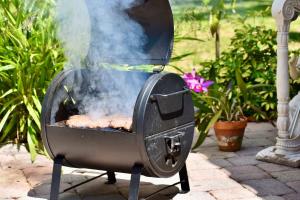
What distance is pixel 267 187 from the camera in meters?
3.61

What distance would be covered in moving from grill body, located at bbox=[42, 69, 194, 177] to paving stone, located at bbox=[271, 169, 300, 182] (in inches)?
30.2

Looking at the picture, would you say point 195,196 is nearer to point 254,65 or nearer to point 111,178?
point 111,178

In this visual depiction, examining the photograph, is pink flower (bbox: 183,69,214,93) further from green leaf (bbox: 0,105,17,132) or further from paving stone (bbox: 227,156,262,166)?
green leaf (bbox: 0,105,17,132)

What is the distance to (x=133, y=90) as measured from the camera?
3514 mm

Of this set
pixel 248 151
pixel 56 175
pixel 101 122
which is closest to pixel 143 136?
pixel 101 122

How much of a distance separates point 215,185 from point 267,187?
322 millimetres

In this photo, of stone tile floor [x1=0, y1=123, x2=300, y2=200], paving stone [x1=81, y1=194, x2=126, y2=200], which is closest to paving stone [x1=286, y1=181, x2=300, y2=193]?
stone tile floor [x1=0, y1=123, x2=300, y2=200]

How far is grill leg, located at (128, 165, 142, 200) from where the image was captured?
120 inches

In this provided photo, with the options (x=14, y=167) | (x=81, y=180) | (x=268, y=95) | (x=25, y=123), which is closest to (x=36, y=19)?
(x=25, y=123)

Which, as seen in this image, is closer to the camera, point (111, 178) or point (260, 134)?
point (111, 178)

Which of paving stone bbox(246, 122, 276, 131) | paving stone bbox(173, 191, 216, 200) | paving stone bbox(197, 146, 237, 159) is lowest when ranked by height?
paving stone bbox(173, 191, 216, 200)

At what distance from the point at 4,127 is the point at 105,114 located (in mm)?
1663

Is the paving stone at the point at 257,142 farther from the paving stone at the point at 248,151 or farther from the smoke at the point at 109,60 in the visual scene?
the smoke at the point at 109,60

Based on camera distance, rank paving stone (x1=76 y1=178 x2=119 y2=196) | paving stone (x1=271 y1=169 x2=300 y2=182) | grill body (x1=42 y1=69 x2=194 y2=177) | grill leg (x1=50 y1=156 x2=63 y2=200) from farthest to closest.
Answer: paving stone (x1=271 y1=169 x2=300 y2=182), paving stone (x1=76 y1=178 x2=119 y2=196), grill leg (x1=50 y1=156 x2=63 y2=200), grill body (x1=42 y1=69 x2=194 y2=177)
